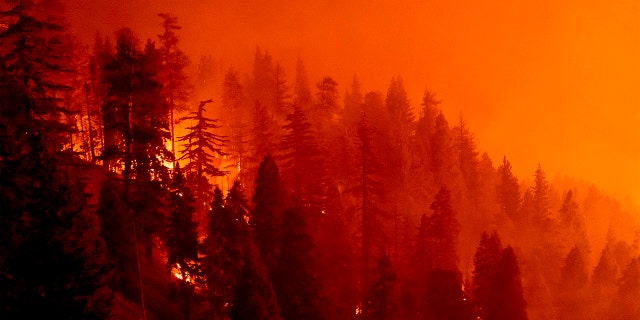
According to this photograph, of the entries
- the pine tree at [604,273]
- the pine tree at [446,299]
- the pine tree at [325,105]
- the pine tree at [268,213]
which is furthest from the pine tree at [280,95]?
the pine tree at [604,273]

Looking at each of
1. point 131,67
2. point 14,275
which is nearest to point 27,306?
point 14,275

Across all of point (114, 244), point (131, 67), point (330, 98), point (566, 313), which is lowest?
point (566, 313)

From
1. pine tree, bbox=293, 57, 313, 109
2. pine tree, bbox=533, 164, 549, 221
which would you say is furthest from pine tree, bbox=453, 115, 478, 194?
pine tree, bbox=293, 57, 313, 109

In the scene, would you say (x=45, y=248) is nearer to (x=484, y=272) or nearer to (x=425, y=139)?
(x=484, y=272)

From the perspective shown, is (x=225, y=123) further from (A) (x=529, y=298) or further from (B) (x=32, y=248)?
(B) (x=32, y=248)

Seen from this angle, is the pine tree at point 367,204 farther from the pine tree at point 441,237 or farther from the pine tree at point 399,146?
the pine tree at point 399,146

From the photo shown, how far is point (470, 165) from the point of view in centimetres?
8156

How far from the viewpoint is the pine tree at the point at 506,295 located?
3466 cm

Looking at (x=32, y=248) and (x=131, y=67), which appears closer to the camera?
(x=32, y=248)

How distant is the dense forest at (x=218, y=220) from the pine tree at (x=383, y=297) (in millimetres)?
78

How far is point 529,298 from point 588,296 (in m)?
14.2

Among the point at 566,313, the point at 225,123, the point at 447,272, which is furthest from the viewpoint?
the point at 225,123

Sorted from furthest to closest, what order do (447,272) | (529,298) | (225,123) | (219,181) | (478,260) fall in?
1. (225,123)
2. (219,181)
3. (529,298)
4. (478,260)
5. (447,272)

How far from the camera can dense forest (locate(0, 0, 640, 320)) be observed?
15.2 metres
